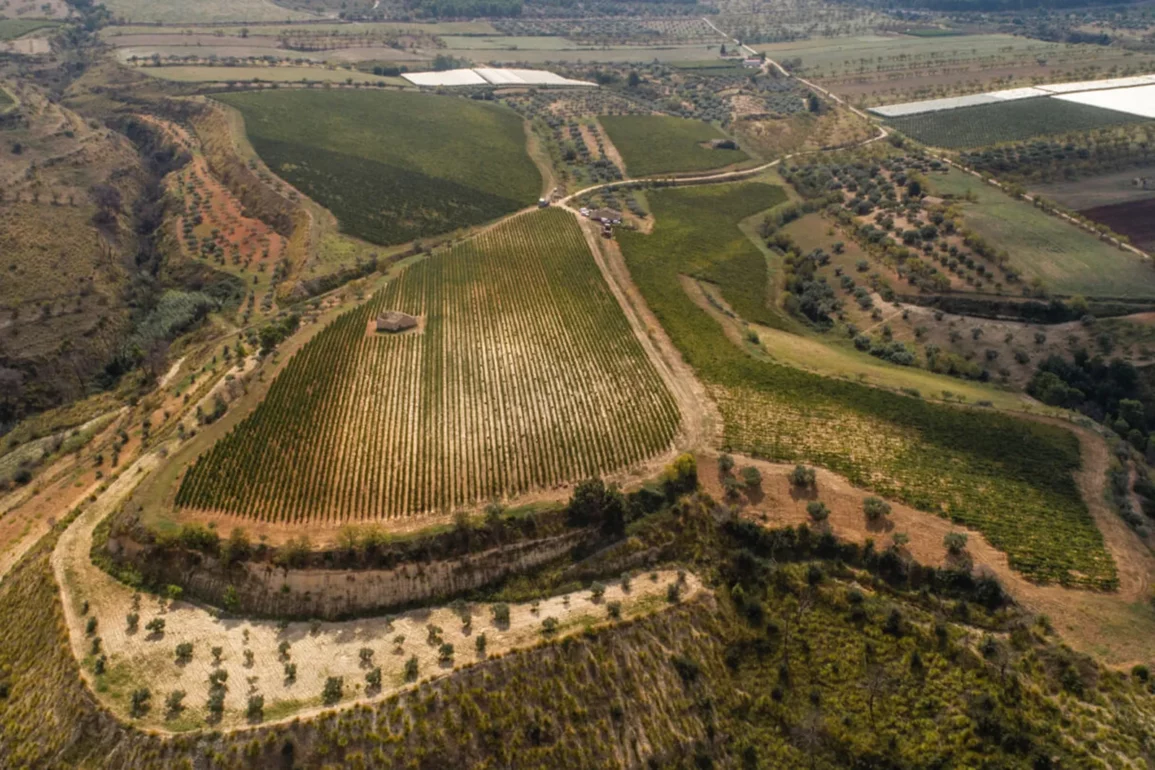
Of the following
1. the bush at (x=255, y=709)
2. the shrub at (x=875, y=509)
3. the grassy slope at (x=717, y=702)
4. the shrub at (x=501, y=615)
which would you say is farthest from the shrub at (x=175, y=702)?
the shrub at (x=875, y=509)

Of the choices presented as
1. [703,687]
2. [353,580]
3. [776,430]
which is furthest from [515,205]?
[703,687]

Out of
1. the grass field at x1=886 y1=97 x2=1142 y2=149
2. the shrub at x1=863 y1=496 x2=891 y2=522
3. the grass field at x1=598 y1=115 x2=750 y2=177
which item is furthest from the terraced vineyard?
the grass field at x1=886 y1=97 x2=1142 y2=149

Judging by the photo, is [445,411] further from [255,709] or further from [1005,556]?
[1005,556]

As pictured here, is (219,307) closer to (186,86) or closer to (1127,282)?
(186,86)

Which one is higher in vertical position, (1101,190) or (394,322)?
(1101,190)

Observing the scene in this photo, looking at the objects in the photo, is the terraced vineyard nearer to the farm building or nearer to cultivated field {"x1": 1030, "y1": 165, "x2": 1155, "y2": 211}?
the farm building

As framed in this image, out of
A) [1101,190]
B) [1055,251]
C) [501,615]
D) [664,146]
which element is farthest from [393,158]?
[1101,190]
